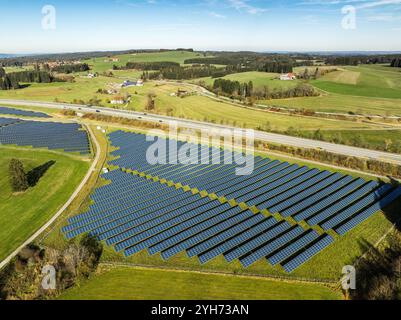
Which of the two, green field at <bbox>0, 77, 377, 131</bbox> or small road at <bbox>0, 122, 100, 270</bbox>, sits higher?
green field at <bbox>0, 77, 377, 131</bbox>

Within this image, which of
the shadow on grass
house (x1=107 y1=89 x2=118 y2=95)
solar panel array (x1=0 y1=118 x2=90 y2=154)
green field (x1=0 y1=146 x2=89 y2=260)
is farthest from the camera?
house (x1=107 y1=89 x2=118 y2=95)

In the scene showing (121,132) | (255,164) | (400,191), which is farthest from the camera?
(121,132)

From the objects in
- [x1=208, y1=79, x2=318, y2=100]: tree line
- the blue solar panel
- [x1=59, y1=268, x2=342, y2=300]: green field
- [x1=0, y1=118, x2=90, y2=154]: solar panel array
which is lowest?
[x1=59, y1=268, x2=342, y2=300]: green field

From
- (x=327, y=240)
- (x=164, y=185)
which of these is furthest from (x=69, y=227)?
(x=327, y=240)

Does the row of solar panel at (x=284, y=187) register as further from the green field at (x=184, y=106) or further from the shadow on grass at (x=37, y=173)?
the green field at (x=184, y=106)

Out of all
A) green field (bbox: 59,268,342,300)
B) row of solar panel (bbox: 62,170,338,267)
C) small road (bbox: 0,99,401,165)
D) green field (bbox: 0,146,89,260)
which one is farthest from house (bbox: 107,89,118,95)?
green field (bbox: 59,268,342,300)

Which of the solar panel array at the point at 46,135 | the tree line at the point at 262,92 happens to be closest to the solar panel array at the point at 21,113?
the solar panel array at the point at 46,135

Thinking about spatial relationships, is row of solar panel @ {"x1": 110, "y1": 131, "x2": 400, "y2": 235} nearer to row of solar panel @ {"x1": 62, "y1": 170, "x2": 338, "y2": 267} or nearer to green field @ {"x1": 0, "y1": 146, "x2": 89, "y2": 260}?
row of solar panel @ {"x1": 62, "y1": 170, "x2": 338, "y2": 267}

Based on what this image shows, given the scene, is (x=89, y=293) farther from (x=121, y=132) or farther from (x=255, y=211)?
(x=121, y=132)
